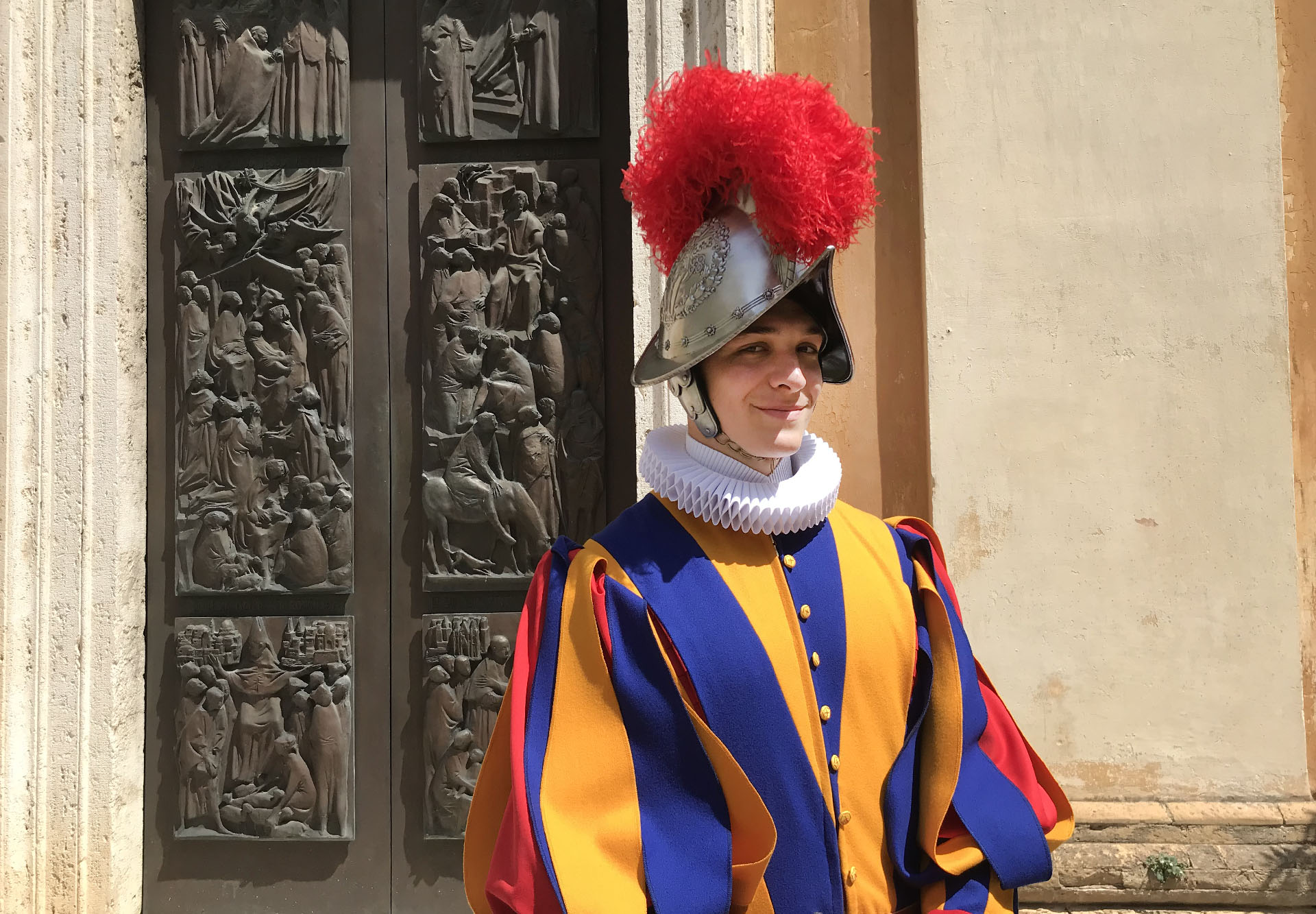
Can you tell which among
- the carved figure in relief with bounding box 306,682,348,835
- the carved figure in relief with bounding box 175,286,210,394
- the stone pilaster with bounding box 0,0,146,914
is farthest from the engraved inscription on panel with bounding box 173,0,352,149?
the carved figure in relief with bounding box 306,682,348,835

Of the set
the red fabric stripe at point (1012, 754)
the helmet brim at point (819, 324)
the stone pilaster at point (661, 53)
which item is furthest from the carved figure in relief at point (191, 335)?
the red fabric stripe at point (1012, 754)

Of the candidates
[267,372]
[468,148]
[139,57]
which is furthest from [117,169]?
[468,148]

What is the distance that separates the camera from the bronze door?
333 centimetres

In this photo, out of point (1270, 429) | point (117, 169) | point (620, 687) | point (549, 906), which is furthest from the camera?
point (117, 169)

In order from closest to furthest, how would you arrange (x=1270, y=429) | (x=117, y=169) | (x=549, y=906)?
(x=549, y=906) → (x=1270, y=429) → (x=117, y=169)

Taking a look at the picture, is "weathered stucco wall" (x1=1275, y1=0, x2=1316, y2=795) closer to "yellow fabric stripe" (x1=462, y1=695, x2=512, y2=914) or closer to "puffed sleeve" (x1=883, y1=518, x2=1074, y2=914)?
"puffed sleeve" (x1=883, y1=518, x2=1074, y2=914)

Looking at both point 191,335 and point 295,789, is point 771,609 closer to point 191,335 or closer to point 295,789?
point 295,789

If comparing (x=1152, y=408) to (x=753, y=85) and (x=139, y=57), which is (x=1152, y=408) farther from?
(x=139, y=57)

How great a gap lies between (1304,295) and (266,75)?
351 centimetres

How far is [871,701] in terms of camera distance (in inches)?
62.7

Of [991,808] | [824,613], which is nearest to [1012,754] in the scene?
[991,808]

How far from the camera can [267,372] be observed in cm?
342

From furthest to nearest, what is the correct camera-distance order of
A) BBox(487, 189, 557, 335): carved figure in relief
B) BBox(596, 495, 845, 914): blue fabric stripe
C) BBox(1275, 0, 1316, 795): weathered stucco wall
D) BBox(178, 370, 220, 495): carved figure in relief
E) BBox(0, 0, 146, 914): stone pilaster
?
BBox(178, 370, 220, 495): carved figure in relief → BBox(487, 189, 557, 335): carved figure in relief → BBox(0, 0, 146, 914): stone pilaster → BBox(1275, 0, 1316, 795): weathered stucco wall → BBox(596, 495, 845, 914): blue fabric stripe

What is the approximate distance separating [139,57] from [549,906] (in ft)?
11.3
